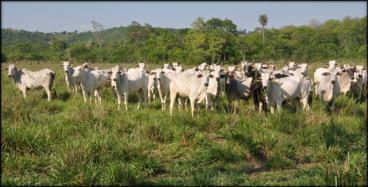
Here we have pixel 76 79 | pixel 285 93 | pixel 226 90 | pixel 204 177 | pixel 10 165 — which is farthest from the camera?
pixel 76 79

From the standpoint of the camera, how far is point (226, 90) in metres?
13.0

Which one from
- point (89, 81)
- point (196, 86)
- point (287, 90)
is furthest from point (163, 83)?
point (287, 90)

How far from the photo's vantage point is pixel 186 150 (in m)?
7.82

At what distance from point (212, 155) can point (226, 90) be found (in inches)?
238

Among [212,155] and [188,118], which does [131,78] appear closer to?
[188,118]

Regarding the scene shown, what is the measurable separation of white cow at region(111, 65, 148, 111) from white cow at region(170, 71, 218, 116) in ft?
5.50

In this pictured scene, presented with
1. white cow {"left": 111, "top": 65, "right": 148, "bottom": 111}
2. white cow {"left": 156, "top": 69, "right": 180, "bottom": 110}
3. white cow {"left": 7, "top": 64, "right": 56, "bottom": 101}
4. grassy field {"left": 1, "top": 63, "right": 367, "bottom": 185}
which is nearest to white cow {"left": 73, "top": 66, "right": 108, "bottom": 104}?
white cow {"left": 7, "top": 64, "right": 56, "bottom": 101}

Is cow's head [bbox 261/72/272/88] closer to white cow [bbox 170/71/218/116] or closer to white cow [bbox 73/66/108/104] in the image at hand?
white cow [bbox 170/71/218/116]

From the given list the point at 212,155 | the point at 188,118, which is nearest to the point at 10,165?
the point at 212,155

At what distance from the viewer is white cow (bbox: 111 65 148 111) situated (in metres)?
13.5

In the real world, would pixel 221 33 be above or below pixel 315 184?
above

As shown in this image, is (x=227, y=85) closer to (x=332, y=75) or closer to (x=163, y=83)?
(x=163, y=83)

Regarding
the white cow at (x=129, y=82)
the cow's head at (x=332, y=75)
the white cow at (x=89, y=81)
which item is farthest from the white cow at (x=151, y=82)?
the cow's head at (x=332, y=75)

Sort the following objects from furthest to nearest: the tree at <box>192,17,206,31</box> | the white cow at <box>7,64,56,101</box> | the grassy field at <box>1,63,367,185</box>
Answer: the white cow at <box>7,64,56,101</box>, the tree at <box>192,17,206,31</box>, the grassy field at <box>1,63,367,185</box>
